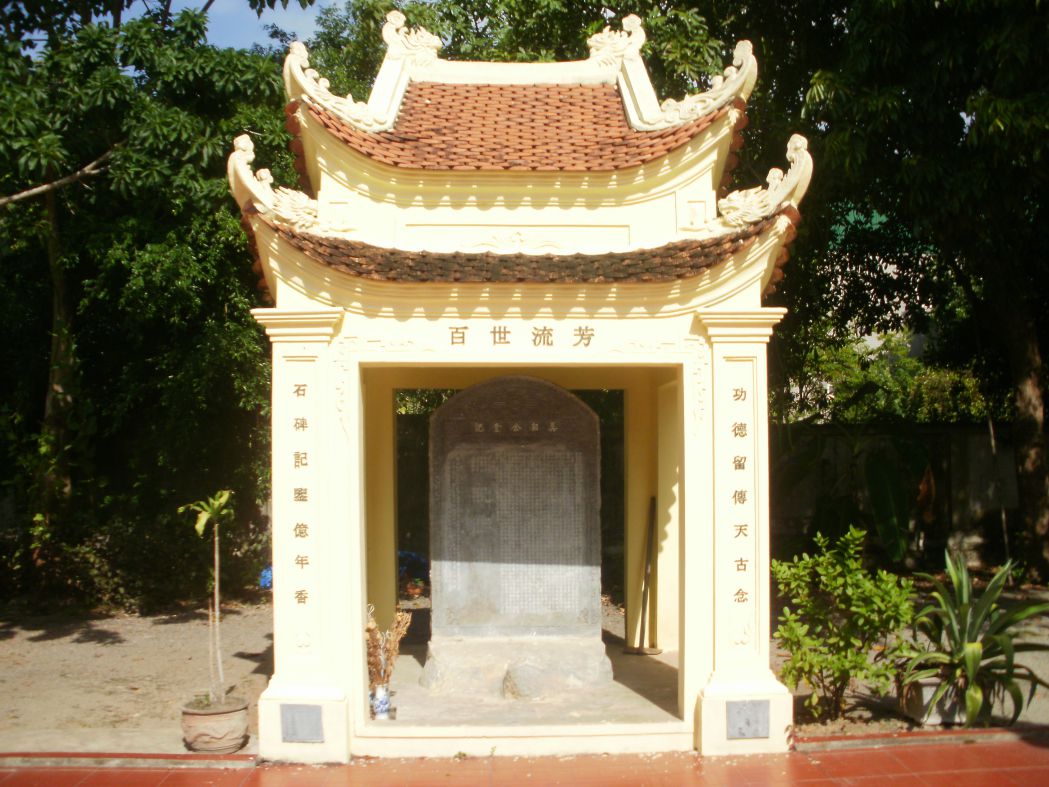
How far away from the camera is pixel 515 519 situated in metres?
8.13

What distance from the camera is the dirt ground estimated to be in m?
7.36

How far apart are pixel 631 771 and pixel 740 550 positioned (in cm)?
160

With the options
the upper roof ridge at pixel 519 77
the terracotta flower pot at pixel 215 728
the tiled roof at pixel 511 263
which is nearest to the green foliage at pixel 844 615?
the tiled roof at pixel 511 263

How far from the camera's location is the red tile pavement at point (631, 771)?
6105 millimetres

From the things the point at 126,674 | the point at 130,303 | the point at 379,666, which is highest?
the point at 130,303

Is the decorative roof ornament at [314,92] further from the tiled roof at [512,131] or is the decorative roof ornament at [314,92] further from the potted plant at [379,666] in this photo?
the potted plant at [379,666]

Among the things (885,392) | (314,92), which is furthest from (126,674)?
(885,392)

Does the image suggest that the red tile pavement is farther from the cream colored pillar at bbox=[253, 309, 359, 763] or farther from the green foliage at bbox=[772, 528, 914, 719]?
the green foliage at bbox=[772, 528, 914, 719]

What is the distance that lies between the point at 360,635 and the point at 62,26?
8760 mm

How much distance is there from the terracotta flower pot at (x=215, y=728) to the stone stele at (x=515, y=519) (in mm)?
1804

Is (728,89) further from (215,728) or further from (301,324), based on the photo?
(215,728)

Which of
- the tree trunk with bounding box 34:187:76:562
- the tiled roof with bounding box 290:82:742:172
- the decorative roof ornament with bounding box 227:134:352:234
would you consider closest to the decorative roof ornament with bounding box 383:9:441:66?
the tiled roof with bounding box 290:82:742:172

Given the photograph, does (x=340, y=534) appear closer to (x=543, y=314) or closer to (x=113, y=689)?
(x=543, y=314)

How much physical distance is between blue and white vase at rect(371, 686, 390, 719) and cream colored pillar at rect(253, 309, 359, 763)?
0.57 metres
